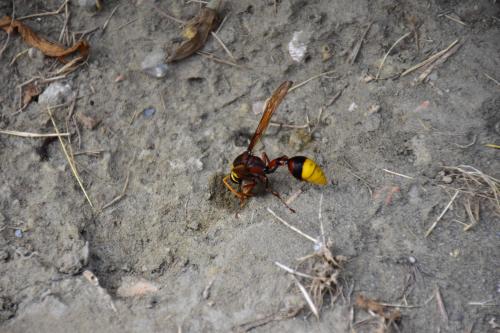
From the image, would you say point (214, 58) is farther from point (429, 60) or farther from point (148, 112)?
point (429, 60)

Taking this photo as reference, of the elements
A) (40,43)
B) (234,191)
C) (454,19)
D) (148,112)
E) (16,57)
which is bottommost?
(234,191)

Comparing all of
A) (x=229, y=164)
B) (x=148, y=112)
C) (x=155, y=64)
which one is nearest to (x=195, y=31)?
(x=155, y=64)

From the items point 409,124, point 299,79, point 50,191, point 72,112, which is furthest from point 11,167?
point 409,124

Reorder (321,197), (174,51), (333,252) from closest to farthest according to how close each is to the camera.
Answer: (333,252) < (321,197) < (174,51)

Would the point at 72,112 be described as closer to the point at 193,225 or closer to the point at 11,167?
the point at 11,167

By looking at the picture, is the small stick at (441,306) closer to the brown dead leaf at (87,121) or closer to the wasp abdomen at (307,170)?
the wasp abdomen at (307,170)
